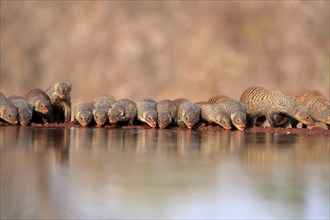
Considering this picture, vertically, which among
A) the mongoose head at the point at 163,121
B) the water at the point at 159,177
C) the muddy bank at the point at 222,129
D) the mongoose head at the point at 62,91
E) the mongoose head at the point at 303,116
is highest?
the mongoose head at the point at 62,91

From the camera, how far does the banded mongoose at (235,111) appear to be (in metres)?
8.64

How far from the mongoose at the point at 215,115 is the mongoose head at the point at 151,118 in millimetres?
717

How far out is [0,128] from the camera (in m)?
8.10

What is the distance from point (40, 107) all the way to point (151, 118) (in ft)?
5.14

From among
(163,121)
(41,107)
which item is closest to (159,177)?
(163,121)

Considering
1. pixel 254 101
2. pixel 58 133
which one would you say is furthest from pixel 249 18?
pixel 58 133

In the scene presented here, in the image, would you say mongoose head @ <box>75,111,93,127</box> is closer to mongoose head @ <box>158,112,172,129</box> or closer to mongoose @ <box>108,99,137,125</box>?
mongoose @ <box>108,99,137,125</box>

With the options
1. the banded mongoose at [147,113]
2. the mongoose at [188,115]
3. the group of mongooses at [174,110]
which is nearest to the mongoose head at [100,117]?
the group of mongooses at [174,110]

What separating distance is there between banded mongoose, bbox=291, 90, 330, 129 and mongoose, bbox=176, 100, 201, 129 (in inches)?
63.3

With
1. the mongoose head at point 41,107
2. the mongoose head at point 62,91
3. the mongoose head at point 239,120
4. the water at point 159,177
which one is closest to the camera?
the water at point 159,177

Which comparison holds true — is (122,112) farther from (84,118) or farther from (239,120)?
(239,120)

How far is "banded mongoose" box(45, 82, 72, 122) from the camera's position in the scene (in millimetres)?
9641

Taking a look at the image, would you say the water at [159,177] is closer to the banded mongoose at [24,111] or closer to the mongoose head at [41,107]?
the banded mongoose at [24,111]

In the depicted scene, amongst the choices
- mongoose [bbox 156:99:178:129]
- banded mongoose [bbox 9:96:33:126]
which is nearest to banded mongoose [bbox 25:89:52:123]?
banded mongoose [bbox 9:96:33:126]
